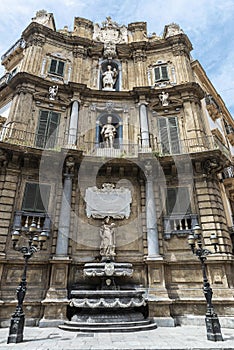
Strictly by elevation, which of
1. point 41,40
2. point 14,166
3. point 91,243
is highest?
point 41,40

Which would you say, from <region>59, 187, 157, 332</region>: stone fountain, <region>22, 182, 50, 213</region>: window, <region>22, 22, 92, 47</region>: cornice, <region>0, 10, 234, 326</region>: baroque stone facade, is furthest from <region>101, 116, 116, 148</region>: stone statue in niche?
<region>22, 22, 92, 47</region>: cornice

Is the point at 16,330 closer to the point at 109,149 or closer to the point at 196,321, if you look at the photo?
the point at 196,321

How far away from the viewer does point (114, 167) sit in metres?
12.1

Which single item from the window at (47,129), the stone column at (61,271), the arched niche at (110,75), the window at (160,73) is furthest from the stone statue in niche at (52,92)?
the window at (160,73)

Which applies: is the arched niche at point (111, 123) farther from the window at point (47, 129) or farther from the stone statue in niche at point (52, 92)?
the stone statue in niche at point (52, 92)

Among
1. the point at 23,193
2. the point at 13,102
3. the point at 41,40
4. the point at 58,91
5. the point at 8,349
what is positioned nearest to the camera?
the point at 8,349

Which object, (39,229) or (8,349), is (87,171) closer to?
(39,229)

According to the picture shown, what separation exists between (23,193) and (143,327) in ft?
24.0

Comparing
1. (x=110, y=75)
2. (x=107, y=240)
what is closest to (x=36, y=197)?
(x=107, y=240)

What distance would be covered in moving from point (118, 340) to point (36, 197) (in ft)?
22.3

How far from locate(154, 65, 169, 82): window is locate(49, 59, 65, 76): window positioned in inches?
237

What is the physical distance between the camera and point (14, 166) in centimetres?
1130

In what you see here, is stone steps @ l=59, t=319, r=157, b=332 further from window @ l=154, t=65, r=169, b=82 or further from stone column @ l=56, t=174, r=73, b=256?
window @ l=154, t=65, r=169, b=82

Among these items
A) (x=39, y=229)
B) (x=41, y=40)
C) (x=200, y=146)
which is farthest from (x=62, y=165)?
(x=41, y=40)
